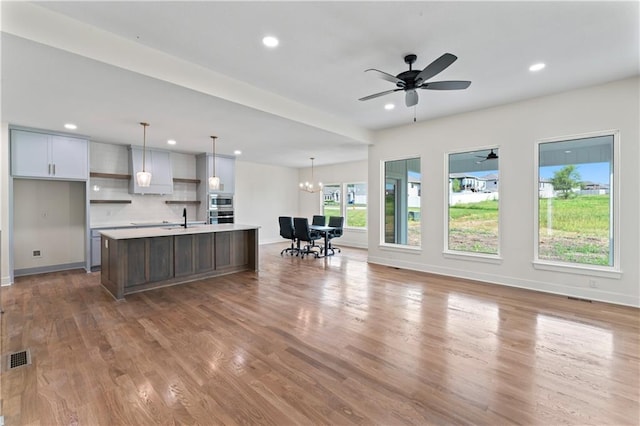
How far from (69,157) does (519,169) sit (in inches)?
318

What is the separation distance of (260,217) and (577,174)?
8123 millimetres

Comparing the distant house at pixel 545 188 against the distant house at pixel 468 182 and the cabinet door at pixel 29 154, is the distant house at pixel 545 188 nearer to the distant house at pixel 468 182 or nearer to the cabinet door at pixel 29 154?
the distant house at pixel 468 182

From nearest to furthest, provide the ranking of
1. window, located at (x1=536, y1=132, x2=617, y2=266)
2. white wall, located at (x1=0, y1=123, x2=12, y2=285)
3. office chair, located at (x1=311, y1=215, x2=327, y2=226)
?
1. window, located at (x1=536, y1=132, x2=617, y2=266)
2. white wall, located at (x1=0, y1=123, x2=12, y2=285)
3. office chair, located at (x1=311, y1=215, x2=327, y2=226)

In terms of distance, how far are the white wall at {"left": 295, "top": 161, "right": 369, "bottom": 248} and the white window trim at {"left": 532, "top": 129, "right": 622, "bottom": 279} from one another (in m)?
5.01

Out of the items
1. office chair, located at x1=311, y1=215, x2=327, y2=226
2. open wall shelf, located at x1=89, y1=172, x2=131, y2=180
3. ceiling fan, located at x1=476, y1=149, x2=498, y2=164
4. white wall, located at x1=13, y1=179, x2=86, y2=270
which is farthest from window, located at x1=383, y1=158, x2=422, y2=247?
white wall, located at x1=13, y1=179, x2=86, y2=270

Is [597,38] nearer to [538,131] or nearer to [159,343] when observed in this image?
[538,131]

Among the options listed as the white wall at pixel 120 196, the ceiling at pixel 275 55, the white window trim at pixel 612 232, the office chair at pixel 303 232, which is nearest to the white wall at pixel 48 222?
the white wall at pixel 120 196

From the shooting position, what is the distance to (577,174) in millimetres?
4230

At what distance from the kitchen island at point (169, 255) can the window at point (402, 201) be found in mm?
3045

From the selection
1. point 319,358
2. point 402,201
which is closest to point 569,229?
point 402,201

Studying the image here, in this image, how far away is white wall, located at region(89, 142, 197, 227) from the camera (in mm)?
6109

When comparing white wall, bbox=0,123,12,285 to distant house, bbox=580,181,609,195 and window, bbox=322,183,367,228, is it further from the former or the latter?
distant house, bbox=580,181,609,195

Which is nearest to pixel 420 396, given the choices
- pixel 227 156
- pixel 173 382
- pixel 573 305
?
pixel 173 382

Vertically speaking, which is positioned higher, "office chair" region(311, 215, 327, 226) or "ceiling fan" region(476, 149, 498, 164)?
"ceiling fan" region(476, 149, 498, 164)
